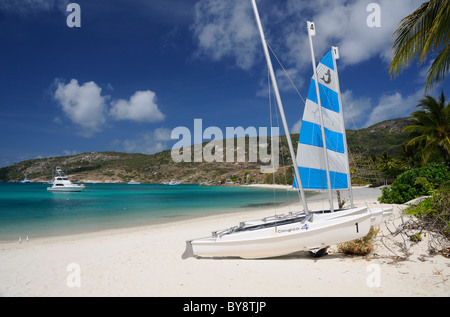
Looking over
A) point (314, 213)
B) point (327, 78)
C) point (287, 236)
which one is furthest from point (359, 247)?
point (327, 78)

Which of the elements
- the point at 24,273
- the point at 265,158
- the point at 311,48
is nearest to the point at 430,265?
the point at 311,48

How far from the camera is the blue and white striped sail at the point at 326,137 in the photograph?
7.79m

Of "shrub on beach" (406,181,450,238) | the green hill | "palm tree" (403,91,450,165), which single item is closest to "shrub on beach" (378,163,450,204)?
"palm tree" (403,91,450,165)

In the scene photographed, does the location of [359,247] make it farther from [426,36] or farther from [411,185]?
[411,185]

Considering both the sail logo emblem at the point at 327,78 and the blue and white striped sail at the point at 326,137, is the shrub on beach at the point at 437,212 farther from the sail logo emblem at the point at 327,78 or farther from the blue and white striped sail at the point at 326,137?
the sail logo emblem at the point at 327,78

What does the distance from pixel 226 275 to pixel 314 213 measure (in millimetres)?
2967

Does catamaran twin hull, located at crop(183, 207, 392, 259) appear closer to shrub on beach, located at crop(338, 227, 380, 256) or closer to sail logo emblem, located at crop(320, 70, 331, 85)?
shrub on beach, located at crop(338, 227, 380, 256)

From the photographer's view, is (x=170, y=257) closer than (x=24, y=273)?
No

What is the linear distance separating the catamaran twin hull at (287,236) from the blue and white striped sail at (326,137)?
62.1 inches

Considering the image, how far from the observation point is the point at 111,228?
47.5ft

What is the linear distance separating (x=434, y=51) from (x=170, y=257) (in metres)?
8.03

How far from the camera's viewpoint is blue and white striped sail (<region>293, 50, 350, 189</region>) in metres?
7.79

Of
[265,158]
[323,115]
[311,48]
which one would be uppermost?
[265,158]
